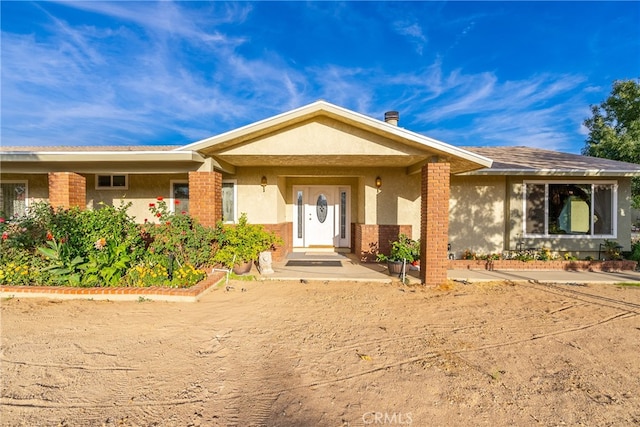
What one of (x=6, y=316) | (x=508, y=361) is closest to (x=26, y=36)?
(x=6, y=316)

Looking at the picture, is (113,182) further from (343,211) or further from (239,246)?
(343,211)

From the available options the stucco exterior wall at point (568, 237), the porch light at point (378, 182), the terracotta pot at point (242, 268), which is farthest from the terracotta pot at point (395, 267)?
the stucco exterior wall at point (568, 237)

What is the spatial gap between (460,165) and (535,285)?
3.30m

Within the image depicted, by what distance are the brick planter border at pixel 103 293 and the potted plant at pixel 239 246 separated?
1642 millimetres

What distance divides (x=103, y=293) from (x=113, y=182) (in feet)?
17.5

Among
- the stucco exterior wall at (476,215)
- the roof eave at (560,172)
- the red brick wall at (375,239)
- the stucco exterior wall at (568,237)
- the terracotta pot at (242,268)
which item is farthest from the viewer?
the stucco exterior wall at (476,215)

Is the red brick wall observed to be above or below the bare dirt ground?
above

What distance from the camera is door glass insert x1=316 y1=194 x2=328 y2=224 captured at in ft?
37.1

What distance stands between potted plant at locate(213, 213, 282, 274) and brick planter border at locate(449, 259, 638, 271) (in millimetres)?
5440

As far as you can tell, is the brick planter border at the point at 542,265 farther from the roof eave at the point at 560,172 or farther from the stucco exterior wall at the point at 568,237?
the roof eave at the point at 560,172

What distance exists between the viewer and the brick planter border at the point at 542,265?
340 inches

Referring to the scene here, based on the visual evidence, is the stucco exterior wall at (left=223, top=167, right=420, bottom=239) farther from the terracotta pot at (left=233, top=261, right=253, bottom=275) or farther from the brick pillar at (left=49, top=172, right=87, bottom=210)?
the brick pillar at (left=49, top=172, right=87, bottom=210)

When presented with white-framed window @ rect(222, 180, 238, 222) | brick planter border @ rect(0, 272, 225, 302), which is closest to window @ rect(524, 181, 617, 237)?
white-framed window @ rect(222, 180, 238, 222)

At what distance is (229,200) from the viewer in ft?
31.6
